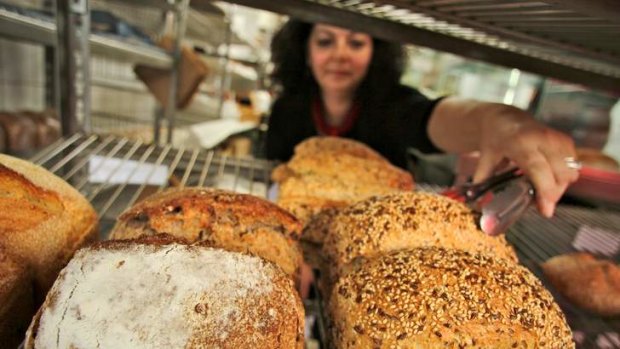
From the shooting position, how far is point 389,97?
7.18ft

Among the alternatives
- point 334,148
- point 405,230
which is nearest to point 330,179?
point 334,148

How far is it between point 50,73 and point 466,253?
9.07 feet

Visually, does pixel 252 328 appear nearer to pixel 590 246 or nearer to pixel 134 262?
pixel 134 262

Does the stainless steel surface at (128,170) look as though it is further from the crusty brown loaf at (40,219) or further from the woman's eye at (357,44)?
the woman's eye at (357,44)

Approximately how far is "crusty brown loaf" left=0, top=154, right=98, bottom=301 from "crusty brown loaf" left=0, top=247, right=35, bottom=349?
0.02 metres

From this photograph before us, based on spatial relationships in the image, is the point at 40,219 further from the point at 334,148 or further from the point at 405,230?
the point at 334,148

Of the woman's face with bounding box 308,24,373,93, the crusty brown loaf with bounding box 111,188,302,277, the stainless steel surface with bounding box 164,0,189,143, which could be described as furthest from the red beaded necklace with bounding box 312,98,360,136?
the crusty brown loaf with bounding box 111,188,302,277

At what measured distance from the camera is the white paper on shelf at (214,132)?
10.7 feet

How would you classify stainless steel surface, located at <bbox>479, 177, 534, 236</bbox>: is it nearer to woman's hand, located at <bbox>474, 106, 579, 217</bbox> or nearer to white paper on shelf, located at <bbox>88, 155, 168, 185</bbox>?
woman's hand, located at <bbox>474, 106, 579, 217</bbox>

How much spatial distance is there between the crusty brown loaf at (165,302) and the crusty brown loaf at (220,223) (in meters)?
0.13

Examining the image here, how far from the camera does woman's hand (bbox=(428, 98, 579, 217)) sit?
3.01ft

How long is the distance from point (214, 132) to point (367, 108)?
201 centimetres

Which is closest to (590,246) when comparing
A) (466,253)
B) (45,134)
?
(466,253)

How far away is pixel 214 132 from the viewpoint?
378cm
